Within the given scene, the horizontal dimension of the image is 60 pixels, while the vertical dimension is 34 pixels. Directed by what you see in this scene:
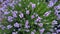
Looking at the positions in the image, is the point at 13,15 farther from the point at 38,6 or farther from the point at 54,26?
the point at 54,26

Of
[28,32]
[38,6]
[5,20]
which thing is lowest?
[28,32]

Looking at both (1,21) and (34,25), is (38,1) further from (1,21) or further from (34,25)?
(1,21)

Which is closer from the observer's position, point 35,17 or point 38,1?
point 35,17

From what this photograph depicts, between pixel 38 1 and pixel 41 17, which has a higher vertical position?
pixel 38 1

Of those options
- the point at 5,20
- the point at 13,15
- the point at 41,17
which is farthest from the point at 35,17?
the point at 5,20

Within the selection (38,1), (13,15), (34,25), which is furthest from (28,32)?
(38,1)

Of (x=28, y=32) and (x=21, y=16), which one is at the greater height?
(x=21, y=16)
